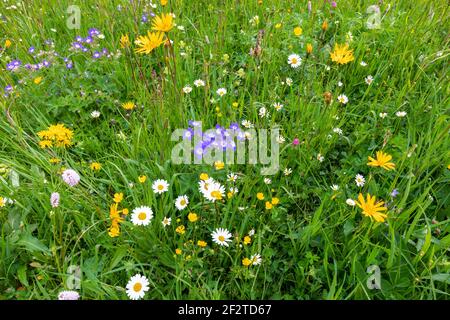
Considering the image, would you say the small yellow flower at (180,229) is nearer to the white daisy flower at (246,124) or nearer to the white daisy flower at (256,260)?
the white daisy flower at (256,260)

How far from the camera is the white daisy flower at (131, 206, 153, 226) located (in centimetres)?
132

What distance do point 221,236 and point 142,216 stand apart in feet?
1.03

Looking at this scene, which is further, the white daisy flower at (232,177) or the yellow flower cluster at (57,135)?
the yellow flower cluster at (57,135)

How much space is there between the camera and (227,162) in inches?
59.9

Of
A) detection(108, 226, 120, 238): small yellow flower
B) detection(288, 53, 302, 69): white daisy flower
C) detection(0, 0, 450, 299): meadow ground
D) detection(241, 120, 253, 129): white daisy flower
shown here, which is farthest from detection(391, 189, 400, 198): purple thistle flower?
detection(108, 226, 120, 238): small yellow flower

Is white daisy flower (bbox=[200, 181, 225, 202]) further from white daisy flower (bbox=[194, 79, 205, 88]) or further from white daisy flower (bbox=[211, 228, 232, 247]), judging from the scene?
white daisy flower (bbox=[194, 79, 205, 88])

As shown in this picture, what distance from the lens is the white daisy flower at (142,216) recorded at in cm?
132

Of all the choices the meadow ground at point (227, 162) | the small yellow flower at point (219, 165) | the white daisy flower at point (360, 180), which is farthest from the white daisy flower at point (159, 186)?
the white daisy flower at point (360, 180)

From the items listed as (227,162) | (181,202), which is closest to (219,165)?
(227,162)

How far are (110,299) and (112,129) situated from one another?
2.94 feet

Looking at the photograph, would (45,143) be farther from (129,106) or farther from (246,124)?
(246,124)

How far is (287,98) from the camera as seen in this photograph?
→ 6.30 ft

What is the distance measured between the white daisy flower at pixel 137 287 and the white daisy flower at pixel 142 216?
191mm
